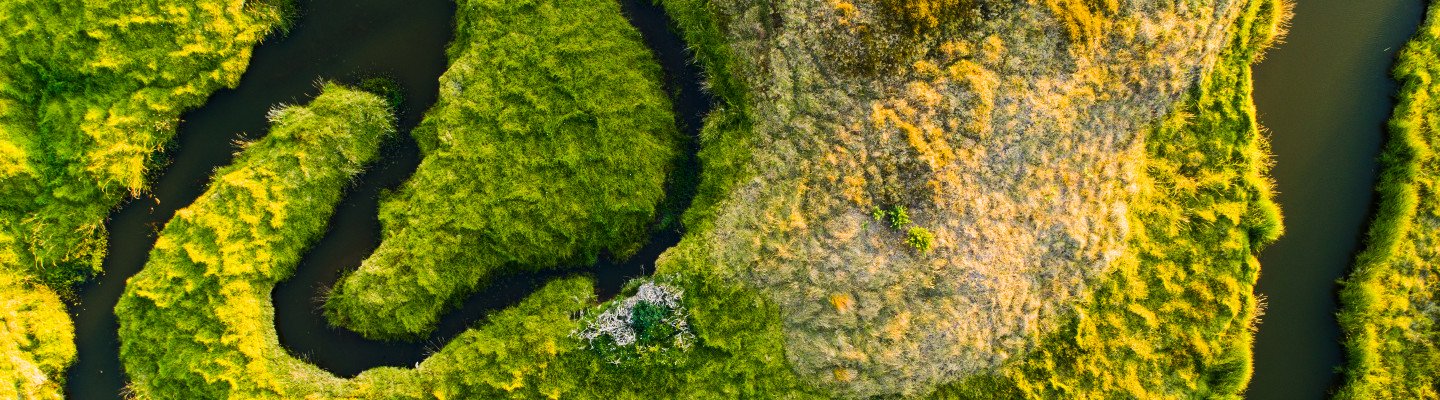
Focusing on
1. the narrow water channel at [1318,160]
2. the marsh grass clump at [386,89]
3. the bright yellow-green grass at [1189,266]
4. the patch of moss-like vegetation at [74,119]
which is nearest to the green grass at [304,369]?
the marsh grass clump at [386,89]

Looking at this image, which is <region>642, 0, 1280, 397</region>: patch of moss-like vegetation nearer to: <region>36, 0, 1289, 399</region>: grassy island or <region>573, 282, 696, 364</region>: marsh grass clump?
<region>36, 0, 1289, 399</region>: grassy island

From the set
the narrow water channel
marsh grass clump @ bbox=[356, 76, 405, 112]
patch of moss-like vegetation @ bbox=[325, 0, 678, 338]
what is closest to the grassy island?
patch of moss-like vegetation @ bbox=[325, 0, 678, 338]

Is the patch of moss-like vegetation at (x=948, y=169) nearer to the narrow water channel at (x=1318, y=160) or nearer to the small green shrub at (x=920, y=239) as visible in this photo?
the small green shrub at (x=920, y=239)

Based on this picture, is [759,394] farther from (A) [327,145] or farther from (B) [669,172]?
(A) [327,145]

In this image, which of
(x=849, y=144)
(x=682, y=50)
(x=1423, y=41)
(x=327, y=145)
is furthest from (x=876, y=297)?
(x=1423, y=41)

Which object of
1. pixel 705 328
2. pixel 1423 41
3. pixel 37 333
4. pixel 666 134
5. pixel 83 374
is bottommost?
pixel 83 374

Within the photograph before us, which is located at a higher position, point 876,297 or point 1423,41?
point 1423,41

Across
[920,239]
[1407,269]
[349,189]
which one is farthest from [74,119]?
[1407,269]
